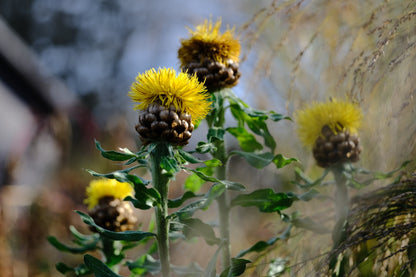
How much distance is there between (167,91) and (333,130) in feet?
1.44

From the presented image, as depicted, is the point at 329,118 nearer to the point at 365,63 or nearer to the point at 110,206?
the point at 365,63

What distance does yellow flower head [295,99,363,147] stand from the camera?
38.4 inches

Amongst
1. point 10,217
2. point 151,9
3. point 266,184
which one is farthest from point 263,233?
point 151,9

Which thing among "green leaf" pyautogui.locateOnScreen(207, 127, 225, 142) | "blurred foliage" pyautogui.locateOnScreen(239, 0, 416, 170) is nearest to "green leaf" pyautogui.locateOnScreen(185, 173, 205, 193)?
"green leaf" pyautogui.locateOnScreen(207, 127, 225, 142)

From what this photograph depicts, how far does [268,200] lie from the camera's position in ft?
2.90

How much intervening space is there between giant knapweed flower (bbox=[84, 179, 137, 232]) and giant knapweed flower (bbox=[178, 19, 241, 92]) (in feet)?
1.19

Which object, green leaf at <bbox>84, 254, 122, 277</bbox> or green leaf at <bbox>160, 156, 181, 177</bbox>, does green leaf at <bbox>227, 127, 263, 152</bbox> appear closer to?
green leaf at <bbox>160, 156, 181, 177</bbox>

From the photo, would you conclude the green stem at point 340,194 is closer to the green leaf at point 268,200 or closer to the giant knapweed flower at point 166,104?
the green leaf at point 268,200

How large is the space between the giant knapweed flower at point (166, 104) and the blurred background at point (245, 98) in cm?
20

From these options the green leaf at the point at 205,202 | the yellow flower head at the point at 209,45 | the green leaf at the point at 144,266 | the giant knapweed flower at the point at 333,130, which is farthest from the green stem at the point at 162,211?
the giant knapweed flower at the point at 333,130

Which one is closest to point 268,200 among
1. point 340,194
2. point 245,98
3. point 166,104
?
point 340,194

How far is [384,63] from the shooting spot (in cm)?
101

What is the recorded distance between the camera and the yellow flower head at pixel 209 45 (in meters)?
0.91

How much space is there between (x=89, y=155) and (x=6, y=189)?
2.39 feet
